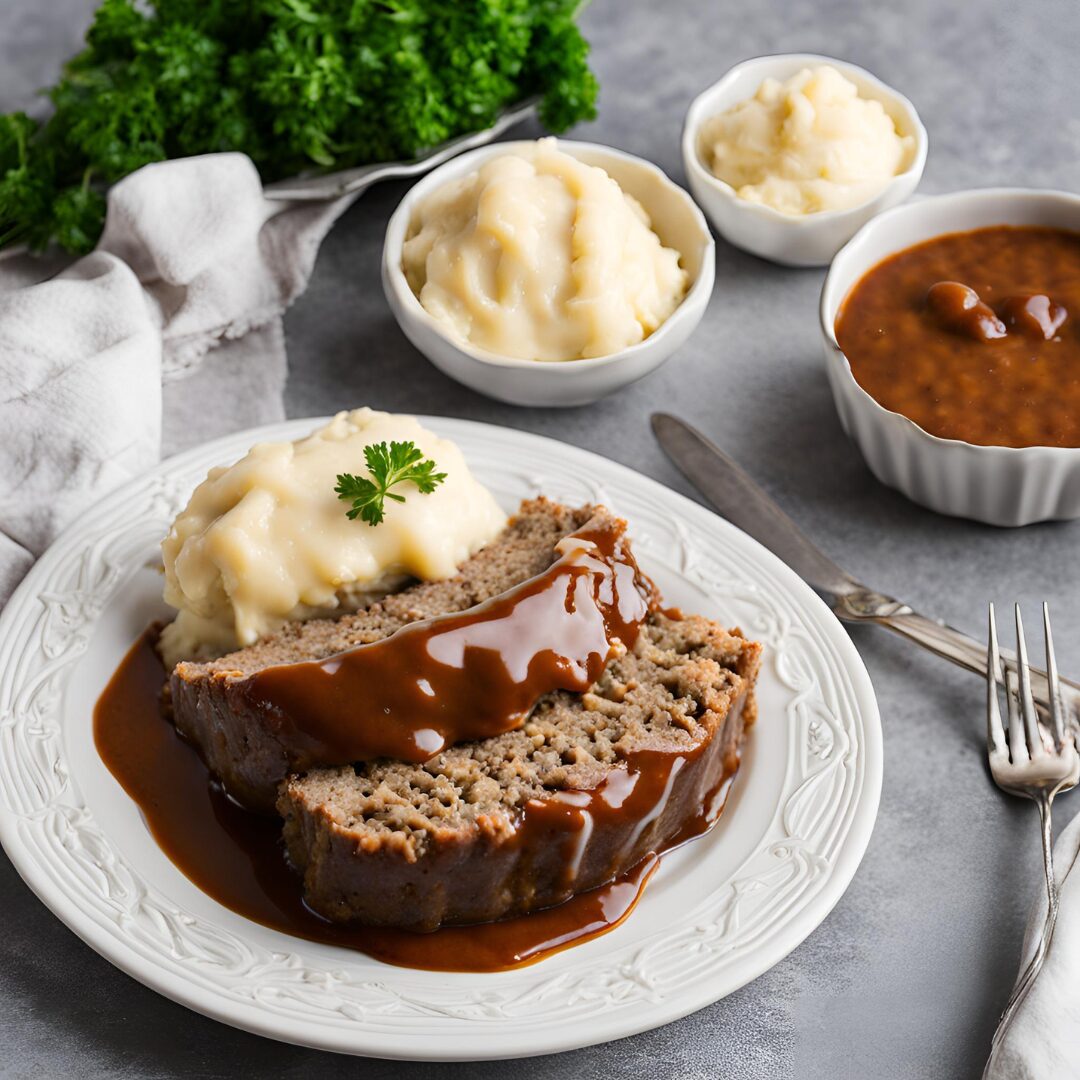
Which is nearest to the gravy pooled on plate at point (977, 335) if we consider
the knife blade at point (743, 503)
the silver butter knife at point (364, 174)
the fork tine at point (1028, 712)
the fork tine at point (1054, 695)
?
the knife blade at point (743, 503)

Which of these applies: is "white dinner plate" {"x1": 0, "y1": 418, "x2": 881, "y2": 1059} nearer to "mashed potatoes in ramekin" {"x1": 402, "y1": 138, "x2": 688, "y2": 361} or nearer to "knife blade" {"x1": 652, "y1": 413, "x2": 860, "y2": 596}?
"knife blade" {"x1": 652, "y1": 413, "x2": 860, "y2": 596}

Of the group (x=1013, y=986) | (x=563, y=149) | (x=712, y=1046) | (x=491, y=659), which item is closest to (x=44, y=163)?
(x=563, y=149)

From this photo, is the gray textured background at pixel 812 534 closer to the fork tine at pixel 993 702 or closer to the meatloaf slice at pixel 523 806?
the fork tine at pixel 993 702

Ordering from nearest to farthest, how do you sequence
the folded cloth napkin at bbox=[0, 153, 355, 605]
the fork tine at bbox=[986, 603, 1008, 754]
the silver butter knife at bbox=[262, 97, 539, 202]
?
the fork tine at bbox=[986, 603, 1008, 754], the folded cloth napkin at bbox=[0, 153, 355, 605], the silver butter knife at bbox=[262, 97, 539, 202]

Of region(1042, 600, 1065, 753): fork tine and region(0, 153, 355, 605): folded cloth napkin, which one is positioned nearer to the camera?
region(1042, 600, 1065, 753): fork tine

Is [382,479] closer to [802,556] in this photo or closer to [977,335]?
[802,556]

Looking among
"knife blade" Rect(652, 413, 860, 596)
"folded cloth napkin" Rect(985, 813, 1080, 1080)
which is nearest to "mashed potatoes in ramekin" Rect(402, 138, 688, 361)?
"knife blade" Rect(652, 413, 860, 596)

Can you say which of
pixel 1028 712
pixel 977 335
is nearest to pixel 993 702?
pixel 1028 712
